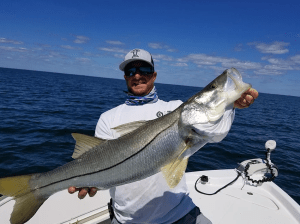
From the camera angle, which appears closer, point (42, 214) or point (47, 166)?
point (42, 214)

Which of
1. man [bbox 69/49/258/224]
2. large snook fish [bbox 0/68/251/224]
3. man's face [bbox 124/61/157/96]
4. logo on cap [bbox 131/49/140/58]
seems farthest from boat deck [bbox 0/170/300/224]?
logo on cap [bbox 131/49/140/58]

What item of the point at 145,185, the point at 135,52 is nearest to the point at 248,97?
the point at 145,185

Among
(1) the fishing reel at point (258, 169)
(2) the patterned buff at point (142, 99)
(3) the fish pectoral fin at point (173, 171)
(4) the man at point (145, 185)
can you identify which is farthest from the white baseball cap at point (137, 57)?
(1) the fishing reel at point (258, 169)

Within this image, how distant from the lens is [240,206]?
5.36 meters

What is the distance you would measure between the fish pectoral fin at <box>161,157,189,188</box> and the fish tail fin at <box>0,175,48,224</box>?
1759mm

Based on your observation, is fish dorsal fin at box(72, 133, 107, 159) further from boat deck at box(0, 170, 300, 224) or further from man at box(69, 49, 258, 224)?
boat deck at box(0, 170, 300, 224)

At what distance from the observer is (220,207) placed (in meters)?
5.32

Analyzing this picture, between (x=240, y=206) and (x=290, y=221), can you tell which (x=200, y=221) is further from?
(x=290, y=221)

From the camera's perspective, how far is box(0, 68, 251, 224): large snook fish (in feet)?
8.48

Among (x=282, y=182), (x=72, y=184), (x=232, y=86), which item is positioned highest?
(x=232, y=86)

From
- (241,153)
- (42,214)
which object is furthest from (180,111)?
(241,153)

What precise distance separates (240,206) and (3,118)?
17.7 m

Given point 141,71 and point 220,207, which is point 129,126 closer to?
point 141,71

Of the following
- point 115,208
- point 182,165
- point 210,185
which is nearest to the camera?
point 182,165
